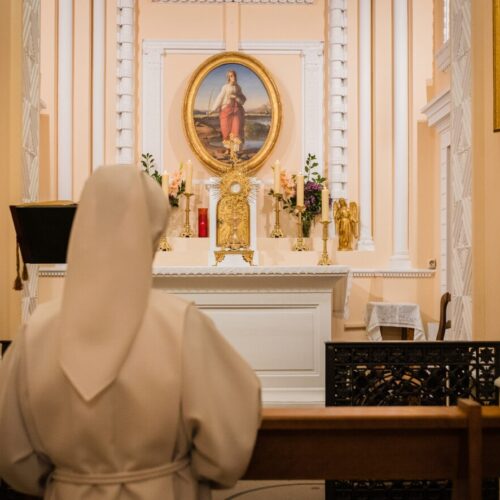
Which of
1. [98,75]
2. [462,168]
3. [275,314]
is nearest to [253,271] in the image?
[275,314]

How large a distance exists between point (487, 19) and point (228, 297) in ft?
11.7

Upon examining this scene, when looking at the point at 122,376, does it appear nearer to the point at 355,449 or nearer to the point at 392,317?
the point at 355,449

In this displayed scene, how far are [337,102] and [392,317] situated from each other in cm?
335

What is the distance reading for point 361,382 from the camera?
4.62m

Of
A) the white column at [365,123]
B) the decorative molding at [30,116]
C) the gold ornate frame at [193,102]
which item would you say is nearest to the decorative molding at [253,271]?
the decorative molding at [30,116]

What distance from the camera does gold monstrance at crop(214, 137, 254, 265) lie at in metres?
9.19

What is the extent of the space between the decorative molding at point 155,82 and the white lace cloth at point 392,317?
389 centimetres

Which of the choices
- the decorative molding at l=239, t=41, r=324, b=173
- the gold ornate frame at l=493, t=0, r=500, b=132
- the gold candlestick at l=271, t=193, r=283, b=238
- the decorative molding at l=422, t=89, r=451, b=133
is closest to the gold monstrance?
the gold candlestick at l=271, t=193, r=283, b=238

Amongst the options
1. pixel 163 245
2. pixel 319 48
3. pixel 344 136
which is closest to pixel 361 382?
pixel 163 245

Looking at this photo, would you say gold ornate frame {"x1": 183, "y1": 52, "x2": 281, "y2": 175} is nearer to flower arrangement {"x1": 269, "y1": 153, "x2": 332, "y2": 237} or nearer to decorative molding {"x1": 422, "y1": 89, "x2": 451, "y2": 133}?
flower arrangement {"x1": 269, "y1": 153, "x2": 332, "y2": 237}

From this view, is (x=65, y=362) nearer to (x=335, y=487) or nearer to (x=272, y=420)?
(x=272, y=420)

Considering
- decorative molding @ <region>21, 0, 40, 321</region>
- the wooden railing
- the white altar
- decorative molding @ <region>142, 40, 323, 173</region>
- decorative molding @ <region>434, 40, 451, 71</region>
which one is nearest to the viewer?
the wooden railing

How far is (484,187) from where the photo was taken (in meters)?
6.03

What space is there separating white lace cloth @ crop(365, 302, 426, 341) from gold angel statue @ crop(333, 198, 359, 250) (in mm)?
1039
